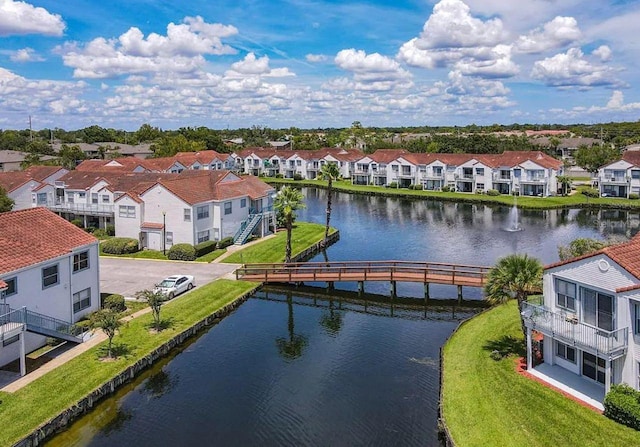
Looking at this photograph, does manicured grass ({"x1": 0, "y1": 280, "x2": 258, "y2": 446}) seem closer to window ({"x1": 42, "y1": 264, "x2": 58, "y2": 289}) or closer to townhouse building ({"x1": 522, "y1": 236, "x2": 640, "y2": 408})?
window ({"x1": 42, "y1": 264, "x2": 58, "y2": 289})

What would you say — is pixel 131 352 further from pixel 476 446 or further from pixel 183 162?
pixel 183 162

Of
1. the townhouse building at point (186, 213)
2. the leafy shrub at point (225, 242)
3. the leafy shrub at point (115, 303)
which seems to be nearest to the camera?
the leafy shrub at point (115, 303)

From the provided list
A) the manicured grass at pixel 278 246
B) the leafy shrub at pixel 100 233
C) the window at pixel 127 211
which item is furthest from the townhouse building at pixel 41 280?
the leafy shrub at pixel 100 233

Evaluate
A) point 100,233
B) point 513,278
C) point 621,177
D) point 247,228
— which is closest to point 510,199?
point 621,177

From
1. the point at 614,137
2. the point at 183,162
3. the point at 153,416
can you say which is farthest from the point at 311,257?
the point at 614,137

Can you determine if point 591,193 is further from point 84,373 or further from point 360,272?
point 84,373

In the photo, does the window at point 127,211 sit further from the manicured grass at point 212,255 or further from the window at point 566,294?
the window at point 566,294

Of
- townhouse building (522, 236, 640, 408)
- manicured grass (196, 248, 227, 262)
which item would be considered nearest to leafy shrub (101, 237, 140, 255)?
manicured grass (196, 248, 227, 262)
